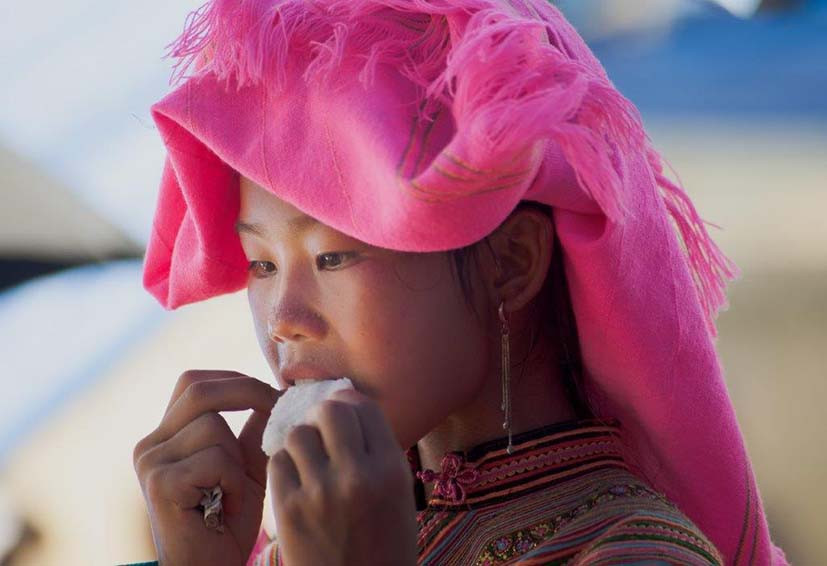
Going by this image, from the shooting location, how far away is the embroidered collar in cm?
128

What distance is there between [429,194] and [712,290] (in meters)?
0.54

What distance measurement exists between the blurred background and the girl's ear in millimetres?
1539

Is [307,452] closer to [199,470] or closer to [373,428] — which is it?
[373,428]

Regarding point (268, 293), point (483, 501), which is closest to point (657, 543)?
point (483, 501)

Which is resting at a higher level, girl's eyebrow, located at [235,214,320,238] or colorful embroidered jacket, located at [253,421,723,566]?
girl's eyebrow, located at [235,214,320,238]

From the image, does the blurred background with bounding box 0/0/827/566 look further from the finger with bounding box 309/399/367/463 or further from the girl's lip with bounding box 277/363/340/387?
the finger with bounding box 309/399/367/463

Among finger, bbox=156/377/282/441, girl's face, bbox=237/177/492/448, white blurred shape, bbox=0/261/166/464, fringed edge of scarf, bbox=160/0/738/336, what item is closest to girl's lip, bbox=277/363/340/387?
girl's face, bbox=237/177/492/448

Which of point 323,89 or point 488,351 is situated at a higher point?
point 323,89

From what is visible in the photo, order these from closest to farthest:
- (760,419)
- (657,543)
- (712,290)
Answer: (657,543) → (712,290) → (760,419)

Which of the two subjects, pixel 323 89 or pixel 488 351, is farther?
pixel 488 351

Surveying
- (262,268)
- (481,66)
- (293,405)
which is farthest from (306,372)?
(481,66)

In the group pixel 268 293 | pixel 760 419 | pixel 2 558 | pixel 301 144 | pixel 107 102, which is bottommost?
pixel 760 419

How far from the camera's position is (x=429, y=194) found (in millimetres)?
1038

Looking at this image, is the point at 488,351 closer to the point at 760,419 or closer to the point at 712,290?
the point at 712,290
